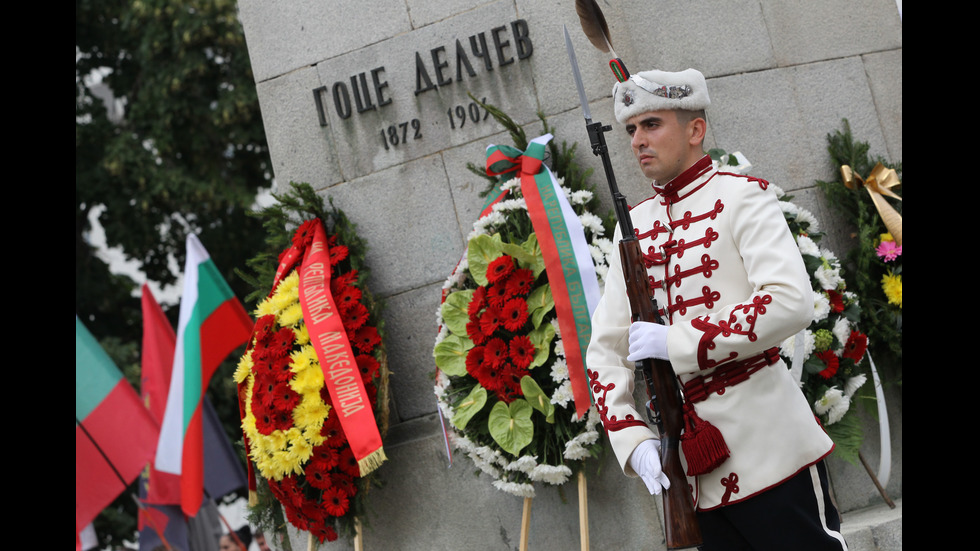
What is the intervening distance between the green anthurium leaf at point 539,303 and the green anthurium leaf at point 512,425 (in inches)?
15.5

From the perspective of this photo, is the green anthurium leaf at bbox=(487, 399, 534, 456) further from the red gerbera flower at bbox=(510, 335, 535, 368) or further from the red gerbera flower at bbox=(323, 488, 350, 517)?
the red gerbera flower at bbox=(323, 488, 350, 517)

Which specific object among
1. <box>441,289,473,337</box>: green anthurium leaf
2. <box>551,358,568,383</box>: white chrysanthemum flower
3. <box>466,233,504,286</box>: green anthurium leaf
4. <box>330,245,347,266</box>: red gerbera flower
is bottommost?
<box>551,358,568,383</box>: white chrysanthemum flower

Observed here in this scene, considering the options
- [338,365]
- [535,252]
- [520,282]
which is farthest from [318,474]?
[535,252]

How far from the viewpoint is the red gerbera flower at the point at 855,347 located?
4.37 metres

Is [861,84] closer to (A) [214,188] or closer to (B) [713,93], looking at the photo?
(B) [713,93]

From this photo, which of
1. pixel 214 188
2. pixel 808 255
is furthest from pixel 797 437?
pixel 214 188

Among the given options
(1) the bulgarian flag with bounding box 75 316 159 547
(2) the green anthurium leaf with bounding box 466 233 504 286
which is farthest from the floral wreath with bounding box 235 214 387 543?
(1) the bulgarian flag with bounding box 75 316 159 547

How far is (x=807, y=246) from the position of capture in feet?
14.3

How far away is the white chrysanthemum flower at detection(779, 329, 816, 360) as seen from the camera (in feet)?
13.1

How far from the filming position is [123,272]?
13.3 meters

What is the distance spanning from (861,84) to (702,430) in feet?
10.3

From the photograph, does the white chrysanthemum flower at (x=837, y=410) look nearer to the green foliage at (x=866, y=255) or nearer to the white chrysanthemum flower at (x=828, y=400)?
the white chrysanthemum flower at (x=828, y=400)

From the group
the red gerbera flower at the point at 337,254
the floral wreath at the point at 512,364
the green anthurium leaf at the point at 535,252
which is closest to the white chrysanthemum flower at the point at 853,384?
the floral wreath at the point at 512,364

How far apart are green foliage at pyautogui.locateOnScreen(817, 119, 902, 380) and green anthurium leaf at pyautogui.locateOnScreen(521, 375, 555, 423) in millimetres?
1650
